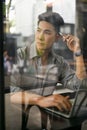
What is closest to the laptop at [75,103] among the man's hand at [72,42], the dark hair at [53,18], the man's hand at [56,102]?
the man's hand at [56,102]

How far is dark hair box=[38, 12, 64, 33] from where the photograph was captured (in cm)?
222

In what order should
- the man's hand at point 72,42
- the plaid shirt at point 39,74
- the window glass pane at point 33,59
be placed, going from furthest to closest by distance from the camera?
the man's hand at point 72,42 < the plaid shirt at point 39,74 < the window glass pane at point 33,59

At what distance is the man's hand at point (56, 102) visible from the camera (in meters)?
2.34

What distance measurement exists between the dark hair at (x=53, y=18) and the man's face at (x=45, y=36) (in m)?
0.03

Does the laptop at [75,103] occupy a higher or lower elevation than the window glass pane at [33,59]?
lower

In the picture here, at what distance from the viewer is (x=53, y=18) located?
228cm

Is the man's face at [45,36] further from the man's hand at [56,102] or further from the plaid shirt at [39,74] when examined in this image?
the man's hand at [56,102]

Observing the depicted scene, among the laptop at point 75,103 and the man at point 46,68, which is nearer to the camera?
the man at point 46,68

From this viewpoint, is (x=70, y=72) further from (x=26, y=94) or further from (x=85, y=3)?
(x=85, y=3)

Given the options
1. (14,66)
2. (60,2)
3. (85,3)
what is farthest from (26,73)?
(85,3)

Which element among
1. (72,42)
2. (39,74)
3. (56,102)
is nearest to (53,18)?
(72,42)

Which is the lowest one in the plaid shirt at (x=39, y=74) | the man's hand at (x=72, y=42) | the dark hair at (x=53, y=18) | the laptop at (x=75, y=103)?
the laptop at (x=75, y=103)

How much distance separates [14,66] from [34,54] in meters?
0.22

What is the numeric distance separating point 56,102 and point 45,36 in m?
0.61
